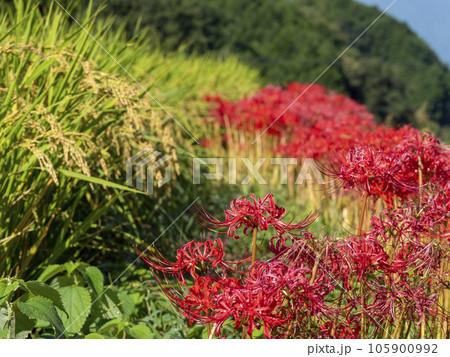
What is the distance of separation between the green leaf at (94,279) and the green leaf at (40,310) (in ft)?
1.00

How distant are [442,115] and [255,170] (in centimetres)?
1285

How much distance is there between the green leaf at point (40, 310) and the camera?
4.24ft

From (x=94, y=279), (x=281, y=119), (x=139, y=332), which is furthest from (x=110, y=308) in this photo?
(x=281, y=119)

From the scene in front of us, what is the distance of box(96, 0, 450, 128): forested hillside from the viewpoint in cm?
1198

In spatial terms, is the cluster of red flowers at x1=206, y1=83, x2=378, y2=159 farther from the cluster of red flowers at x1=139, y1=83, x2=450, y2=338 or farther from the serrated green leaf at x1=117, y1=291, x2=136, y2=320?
the cluster of red flowers at x1=139, y1=83, x2=450, y2=338

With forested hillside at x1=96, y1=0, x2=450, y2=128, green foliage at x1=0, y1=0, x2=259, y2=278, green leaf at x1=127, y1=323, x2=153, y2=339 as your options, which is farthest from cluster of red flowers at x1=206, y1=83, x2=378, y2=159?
forested hillside at x1=96, y1=0, x2=450, y2=128

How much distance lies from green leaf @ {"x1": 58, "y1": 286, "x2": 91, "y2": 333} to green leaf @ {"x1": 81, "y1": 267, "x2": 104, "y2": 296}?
4 cm

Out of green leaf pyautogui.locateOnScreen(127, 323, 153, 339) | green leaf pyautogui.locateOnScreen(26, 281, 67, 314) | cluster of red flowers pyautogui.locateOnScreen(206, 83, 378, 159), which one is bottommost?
green leaf pyautogui.locateOnScreen(127, 323, 153, 339)

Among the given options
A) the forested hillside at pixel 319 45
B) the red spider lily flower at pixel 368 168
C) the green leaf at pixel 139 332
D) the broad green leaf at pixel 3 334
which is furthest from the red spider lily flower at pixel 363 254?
the forested hillside at pixel 319 45

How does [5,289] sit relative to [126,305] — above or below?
above

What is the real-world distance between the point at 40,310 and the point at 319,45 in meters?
13.2

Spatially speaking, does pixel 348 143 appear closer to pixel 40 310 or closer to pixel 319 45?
pixel 40 310

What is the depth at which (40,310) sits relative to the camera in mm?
1303

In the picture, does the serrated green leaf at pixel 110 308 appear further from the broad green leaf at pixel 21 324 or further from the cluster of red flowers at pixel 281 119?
the cluster of red flowers at pixel 281 119
